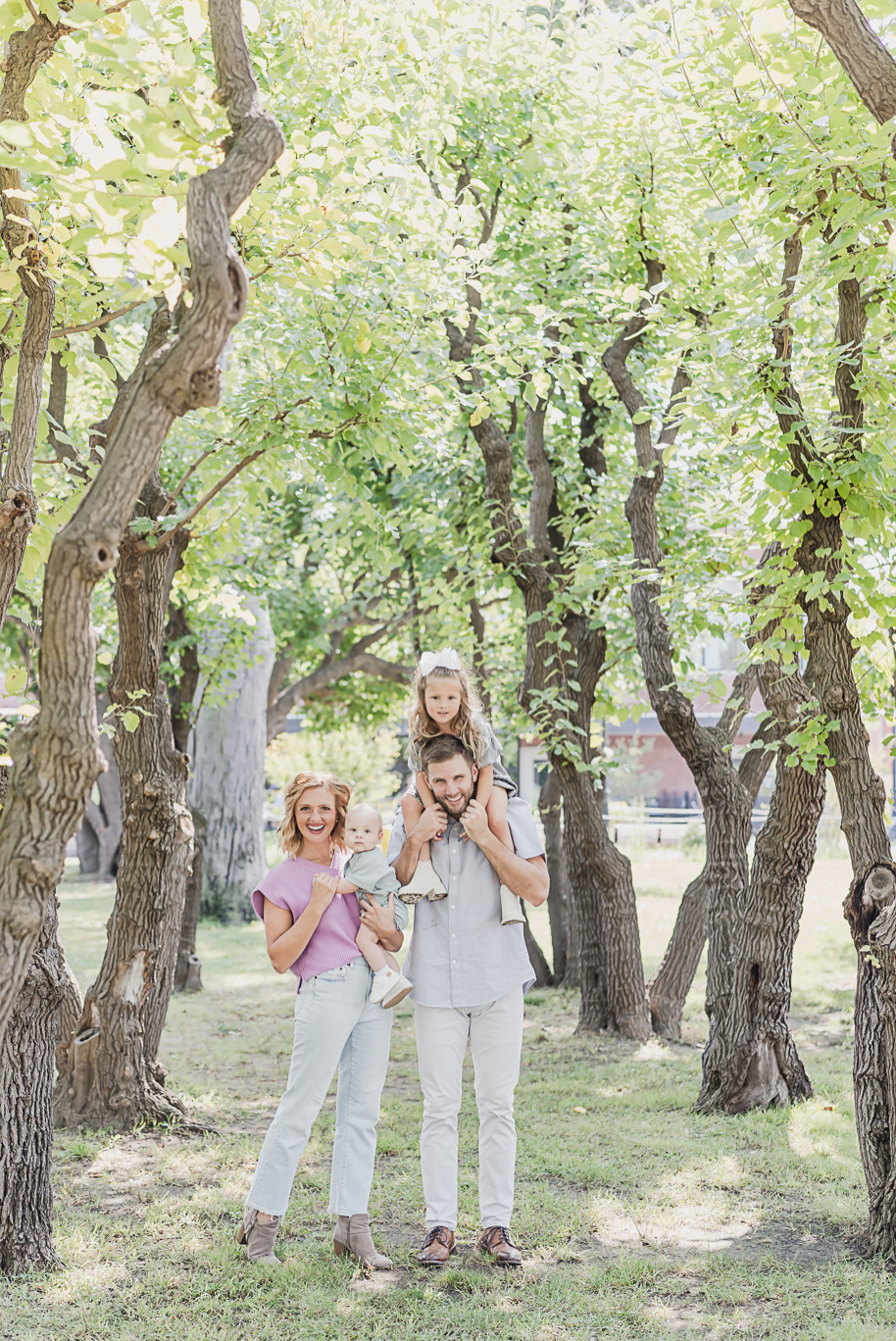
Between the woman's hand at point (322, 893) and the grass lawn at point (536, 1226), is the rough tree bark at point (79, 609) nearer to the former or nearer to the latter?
the woman's hand at point (322, 893)

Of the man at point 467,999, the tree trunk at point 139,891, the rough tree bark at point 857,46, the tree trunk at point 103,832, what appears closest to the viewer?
the rough tree bark at point 857,46

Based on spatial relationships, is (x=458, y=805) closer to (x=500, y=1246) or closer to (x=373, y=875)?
(x=373, y=875)

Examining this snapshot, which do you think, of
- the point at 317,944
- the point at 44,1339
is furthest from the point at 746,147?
the point at 44,1339

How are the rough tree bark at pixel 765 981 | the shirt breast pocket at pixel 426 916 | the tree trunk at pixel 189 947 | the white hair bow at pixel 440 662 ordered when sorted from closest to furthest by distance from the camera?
the shirt breast pocket at pixel 426 916 → the white hair bow at pixel 440 662 → the rough tree bark at pixel 765 981 → the tree trunk at pixel 189 947

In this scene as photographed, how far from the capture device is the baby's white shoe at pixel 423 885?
4223 millimetres

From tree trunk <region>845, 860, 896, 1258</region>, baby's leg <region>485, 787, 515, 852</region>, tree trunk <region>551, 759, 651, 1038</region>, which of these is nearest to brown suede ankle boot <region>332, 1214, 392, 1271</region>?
Result: baby's leg <region>485, 787, 515, 852</region>

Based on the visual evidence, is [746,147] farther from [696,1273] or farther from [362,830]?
[696,1273]

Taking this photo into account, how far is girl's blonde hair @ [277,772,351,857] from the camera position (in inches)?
172

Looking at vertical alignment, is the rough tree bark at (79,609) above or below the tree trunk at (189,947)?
above

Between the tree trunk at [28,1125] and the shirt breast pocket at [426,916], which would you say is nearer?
the tree trunk at [28,1125]

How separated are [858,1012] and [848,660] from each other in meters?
1.40

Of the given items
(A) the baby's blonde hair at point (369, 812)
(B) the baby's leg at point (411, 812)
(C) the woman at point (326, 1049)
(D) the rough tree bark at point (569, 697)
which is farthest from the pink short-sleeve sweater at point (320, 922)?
(D) the rough tree bark at point (569, 697)

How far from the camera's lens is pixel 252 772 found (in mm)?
15289

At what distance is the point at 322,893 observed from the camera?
412 centimetres
